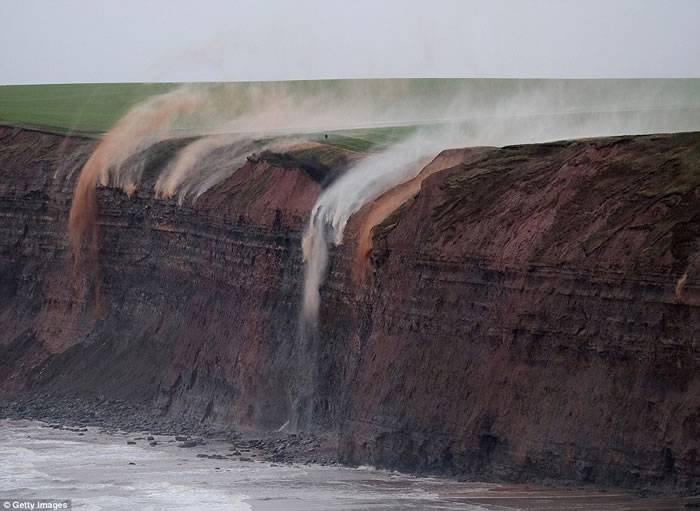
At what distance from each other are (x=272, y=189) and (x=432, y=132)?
6.66 metres

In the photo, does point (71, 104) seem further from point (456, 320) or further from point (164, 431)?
point (456, 320)

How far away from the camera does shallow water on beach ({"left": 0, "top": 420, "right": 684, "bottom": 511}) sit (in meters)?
31.0

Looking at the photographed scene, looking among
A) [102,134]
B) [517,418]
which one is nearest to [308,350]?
[517,418]

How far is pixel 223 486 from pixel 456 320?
493 cm

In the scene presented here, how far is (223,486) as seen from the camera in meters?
34.3

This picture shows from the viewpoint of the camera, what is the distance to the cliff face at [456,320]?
1229 inches

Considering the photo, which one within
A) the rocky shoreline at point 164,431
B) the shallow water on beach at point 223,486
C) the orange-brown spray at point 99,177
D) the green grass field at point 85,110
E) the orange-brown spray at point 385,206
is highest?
the green grass field at point 85,110

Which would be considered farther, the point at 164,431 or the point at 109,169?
the point at 109,169

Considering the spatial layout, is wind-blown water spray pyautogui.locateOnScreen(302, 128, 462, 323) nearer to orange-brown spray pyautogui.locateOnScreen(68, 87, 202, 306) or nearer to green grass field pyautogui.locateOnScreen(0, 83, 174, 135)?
orange-brown spray pyautogui.locateOnScreen(68, 87, 202, 306)

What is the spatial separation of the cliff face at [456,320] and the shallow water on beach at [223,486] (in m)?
0.84

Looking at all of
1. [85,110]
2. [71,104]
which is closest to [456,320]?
[85,110]

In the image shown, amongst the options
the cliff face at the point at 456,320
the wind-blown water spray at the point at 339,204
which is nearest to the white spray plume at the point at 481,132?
the wind-blown water spray at the point at 339,204

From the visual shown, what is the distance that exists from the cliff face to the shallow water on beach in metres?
0.84

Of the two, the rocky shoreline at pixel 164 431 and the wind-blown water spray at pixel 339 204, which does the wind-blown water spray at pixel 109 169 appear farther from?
the wind-blown water spray at pixel 339 204
